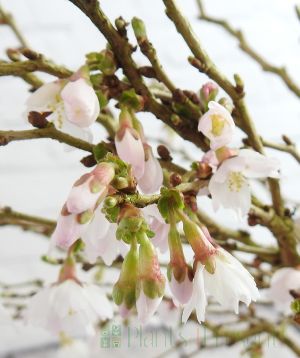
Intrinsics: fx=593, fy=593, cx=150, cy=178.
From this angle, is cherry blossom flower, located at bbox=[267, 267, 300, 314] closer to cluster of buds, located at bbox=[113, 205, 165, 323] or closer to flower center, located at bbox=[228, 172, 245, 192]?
flower center, located at bbox=[228, 172, 245, 192]

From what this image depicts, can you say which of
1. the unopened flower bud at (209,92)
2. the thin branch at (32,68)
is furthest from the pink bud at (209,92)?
the thin branch at (32,68)

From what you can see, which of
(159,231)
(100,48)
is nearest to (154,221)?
(159,231)

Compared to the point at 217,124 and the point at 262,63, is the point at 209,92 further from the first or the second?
the point at 262,63

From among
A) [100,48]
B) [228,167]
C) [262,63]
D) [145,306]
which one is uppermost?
[100,48]

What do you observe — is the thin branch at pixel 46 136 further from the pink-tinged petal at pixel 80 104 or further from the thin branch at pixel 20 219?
the thin branch at pixel 20 219

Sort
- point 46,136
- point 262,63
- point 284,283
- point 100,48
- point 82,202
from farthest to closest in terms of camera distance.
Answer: point 100,48, point 262,63, point 284,283, point 46,136, point 82,202

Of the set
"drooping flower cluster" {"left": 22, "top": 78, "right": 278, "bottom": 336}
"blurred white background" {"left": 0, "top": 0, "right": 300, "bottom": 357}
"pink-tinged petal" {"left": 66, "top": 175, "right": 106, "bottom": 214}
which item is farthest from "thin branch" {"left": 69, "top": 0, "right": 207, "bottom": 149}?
"blurred white background" {"left": 0, "top": 0, "right": 300, "bottom": 357}
